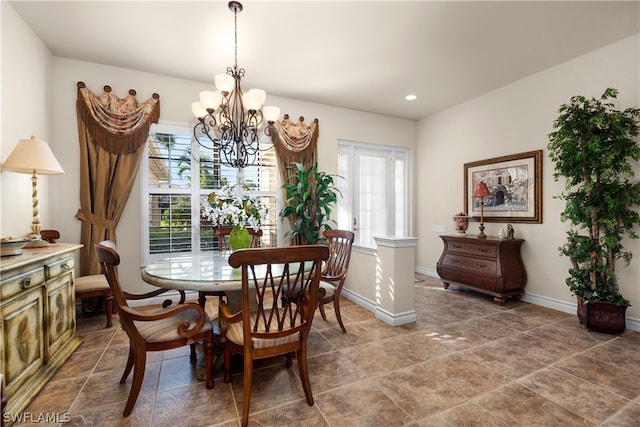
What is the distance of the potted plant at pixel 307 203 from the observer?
159 inches

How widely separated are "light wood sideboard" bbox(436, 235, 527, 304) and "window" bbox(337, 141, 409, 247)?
1.46 meters

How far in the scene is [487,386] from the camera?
6.43 ft

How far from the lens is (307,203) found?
4.09 m

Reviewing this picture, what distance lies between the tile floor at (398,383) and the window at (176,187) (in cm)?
121

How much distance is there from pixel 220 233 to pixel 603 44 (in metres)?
4.56

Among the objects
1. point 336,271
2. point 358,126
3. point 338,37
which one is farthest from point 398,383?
point 358,126

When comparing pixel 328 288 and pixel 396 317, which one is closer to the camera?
pixel 328 288

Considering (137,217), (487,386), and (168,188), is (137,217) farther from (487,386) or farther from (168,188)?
(487,386)

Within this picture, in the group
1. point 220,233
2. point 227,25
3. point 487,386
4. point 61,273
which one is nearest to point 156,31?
point 227,25

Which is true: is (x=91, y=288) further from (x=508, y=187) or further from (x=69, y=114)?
(x=508, y=187)

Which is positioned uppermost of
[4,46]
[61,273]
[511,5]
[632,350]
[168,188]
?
[511,5]

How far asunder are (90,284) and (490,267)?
4572 millimetres

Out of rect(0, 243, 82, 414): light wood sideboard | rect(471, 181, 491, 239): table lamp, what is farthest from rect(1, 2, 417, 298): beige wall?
rect(471, 181, 491, 239): table lamp

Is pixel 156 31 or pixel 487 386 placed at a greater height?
pixel 156 31
